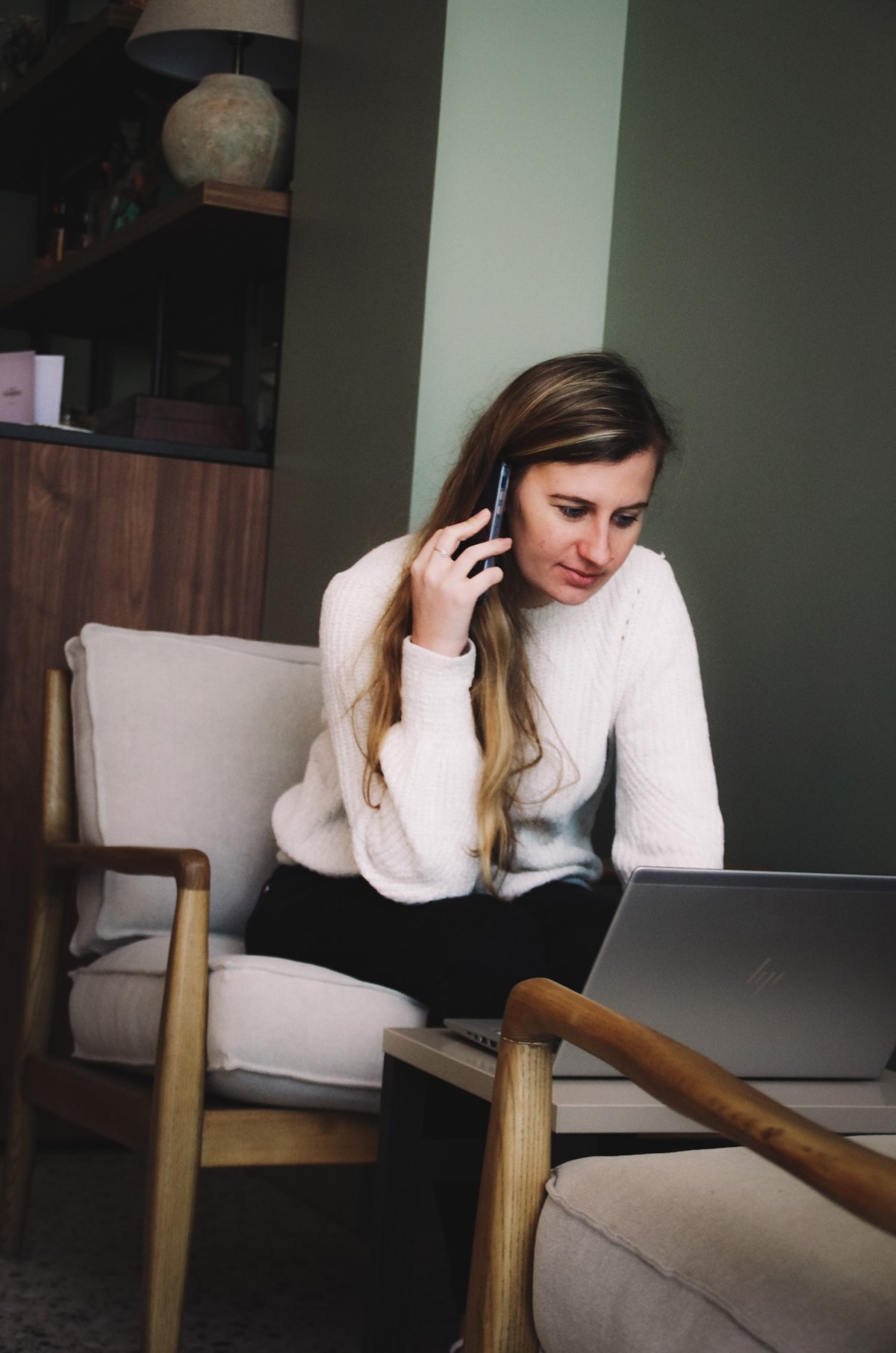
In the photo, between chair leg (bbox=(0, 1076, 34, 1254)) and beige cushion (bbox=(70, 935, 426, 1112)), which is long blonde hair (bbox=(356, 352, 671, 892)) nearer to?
beige cushion (bbox=(70, 935, 426, 1112))

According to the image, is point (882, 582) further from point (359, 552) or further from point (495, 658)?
point (359, 552)

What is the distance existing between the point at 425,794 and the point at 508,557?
34 cm

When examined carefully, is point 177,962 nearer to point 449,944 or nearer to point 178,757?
point 449,944

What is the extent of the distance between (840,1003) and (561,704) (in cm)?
65

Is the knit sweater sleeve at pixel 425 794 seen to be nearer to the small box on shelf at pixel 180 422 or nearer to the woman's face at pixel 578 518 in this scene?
the woman's face at pixel 578 518

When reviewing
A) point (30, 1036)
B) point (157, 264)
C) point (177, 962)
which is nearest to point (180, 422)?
point (157, 264)

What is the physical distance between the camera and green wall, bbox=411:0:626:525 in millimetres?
2316

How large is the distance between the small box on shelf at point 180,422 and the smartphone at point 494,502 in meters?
1.26

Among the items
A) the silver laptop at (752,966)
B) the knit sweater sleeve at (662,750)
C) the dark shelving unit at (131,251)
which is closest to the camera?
the silver laptop at (752,966)

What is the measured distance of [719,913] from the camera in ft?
3.65

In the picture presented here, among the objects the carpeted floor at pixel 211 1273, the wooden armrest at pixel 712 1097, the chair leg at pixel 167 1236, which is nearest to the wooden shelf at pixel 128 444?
the carpeted floor at pixel 211 1273

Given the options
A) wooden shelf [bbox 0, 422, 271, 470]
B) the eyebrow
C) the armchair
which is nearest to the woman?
the eyebrow

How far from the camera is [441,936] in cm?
156

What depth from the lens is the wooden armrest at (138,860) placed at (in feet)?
5.36
